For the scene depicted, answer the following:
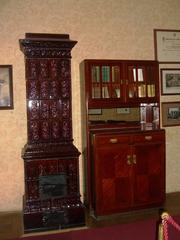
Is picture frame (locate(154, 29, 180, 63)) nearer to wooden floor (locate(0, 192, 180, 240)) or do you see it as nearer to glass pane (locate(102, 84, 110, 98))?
glass pane (locate(102, 84, 110, 98))

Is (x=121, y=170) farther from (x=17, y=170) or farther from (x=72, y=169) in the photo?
(x=17, y=170)

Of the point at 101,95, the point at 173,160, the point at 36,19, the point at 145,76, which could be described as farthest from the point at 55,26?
the point at 173,160

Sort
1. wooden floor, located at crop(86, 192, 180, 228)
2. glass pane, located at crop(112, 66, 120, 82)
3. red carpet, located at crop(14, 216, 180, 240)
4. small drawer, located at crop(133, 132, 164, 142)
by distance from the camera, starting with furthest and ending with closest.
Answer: glass pane, located at crop(112, 66, 120, 82) < small drawer, located at crop(133, 132, 164, 142) < wooden floor, located at crop(86, 192, 180, 228) < red carpet, located at crop(14, 216, 180, 240)

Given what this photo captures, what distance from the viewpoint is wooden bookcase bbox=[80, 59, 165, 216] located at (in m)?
3.40

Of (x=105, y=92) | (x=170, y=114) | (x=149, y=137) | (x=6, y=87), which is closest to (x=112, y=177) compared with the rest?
(x=149, y=137)

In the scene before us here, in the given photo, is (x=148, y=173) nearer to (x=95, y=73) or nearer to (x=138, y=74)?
(x=138, y=74)

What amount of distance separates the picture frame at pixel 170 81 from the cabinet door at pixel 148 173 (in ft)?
3.11

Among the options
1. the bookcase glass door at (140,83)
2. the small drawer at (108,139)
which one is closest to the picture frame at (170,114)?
the bookcase glass door at (140,83)

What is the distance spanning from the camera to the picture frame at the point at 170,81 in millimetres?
4199

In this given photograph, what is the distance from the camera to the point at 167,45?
164 inches

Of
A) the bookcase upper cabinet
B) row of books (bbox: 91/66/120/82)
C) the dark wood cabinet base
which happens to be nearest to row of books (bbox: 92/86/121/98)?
the bookcase upper cabinet

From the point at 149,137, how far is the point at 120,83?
75cm

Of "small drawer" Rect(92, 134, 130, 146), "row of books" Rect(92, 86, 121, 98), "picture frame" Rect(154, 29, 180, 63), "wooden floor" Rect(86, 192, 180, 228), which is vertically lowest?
"wooden floor" Rect(86, 192, 180, 228)

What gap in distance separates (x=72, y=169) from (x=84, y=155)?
0.50 meters
